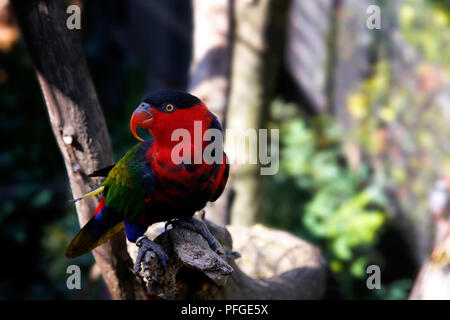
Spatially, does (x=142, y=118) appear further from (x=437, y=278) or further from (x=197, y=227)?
(x=437, y=278)

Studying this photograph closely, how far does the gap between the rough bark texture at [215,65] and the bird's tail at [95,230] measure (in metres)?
1.40

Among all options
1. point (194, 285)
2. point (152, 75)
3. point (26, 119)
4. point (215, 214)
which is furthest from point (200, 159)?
point (152, 75)

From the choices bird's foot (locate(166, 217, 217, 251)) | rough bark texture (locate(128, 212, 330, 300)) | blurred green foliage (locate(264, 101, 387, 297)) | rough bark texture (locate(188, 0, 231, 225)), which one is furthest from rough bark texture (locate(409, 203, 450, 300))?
blurred green foliage (locate(264, 101, 387, 297))

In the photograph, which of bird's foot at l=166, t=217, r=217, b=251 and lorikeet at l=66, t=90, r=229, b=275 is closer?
lorikeet at l=66, t=90, r=229, b=275

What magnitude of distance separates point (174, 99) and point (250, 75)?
5.84ft

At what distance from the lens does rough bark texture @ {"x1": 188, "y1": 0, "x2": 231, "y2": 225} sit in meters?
2.99

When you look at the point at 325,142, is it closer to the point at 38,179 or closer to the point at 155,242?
the point at 38,179

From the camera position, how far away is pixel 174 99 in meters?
1.40

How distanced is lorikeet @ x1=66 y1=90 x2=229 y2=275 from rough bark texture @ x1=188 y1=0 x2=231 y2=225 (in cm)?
142

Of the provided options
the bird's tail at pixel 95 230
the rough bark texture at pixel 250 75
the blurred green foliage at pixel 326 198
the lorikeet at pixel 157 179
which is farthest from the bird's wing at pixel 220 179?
the blurred green foliage at pixel 326 198

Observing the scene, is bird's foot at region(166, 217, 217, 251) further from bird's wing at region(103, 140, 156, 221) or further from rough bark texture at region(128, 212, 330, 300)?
bird's wing at region(103, 140, 156, 221)

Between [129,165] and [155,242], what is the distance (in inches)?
11.7

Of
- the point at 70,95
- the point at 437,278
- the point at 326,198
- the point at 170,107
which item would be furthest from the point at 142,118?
the point at 326,198
